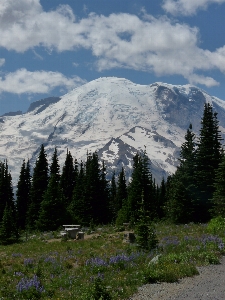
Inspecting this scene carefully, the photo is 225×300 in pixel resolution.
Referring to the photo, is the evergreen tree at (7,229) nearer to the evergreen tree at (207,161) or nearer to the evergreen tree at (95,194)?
the evergreen tree at (207,161)

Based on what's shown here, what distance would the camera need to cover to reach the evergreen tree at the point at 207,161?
3803 centimetres

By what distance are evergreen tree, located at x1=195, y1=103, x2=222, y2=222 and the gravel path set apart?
24959mm

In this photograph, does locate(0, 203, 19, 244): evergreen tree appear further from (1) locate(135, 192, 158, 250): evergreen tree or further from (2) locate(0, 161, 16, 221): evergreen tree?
(2) locate(0, 161, 16, 221): evergreen tree

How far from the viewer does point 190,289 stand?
1101 cm

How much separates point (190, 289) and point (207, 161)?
30.1 m

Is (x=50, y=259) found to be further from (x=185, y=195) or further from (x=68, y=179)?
(x=68, y=179)

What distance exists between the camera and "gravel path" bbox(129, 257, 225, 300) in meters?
10.3

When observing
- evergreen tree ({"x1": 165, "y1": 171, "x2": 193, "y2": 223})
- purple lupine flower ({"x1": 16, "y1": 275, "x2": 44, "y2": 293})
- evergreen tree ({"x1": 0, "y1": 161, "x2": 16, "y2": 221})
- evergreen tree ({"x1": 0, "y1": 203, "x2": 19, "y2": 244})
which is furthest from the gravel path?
evergreen tree ({"x1": 0, "y1": 161, "x2": 16, "y2": 221})

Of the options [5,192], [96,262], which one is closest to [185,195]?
[96,262]

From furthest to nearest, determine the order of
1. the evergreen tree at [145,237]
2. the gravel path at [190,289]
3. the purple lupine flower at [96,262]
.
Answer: the evergreen tree at [145,237], the purple lupine flower at [96,262], the gravel path at [190,289]

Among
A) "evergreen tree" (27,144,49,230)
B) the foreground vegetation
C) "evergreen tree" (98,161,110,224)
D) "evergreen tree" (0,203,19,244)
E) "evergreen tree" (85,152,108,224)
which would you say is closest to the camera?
the foreground vegetation

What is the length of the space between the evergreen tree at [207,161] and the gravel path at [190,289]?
24959 millimetres

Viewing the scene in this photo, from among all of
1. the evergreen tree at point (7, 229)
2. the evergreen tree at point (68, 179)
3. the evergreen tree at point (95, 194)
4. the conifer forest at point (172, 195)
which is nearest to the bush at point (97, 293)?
the conifer forest at point (172, 195)

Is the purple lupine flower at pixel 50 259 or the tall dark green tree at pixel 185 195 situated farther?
the tall dark green tree at pixel 185 195
